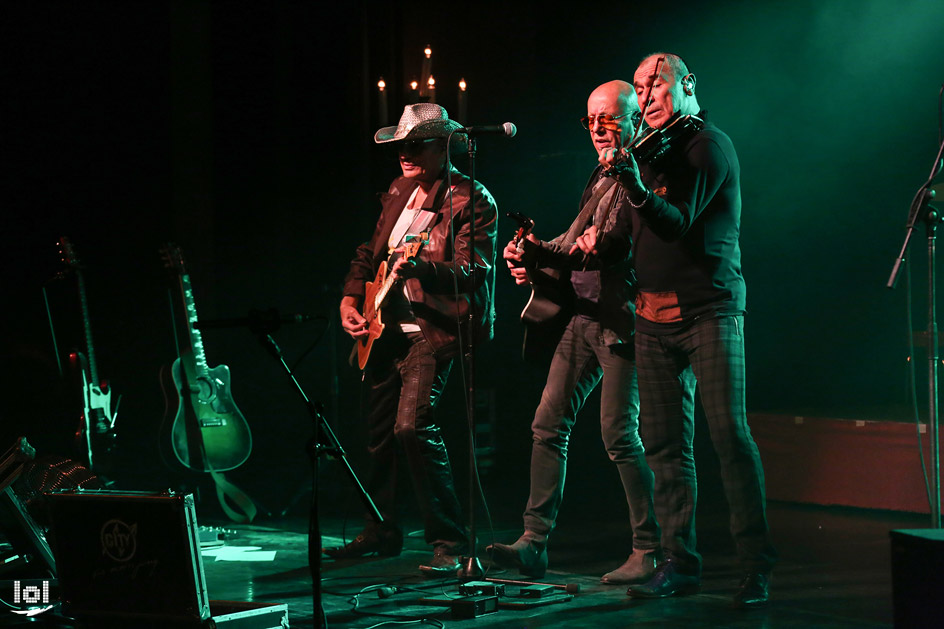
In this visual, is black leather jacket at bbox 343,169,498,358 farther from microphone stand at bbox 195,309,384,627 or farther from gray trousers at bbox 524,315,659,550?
microphone stand at bbox 195,309,384,627

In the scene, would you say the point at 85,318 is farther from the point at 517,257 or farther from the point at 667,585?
the point at 667,585

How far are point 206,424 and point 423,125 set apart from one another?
6.73ft

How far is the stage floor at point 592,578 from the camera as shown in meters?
3.47

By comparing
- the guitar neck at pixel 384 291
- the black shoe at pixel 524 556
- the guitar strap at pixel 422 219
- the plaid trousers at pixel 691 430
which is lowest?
the black shoe at pixel 524 556

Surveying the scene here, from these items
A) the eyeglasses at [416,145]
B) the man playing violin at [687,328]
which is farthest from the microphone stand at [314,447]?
the eyeglasses at [416,145]

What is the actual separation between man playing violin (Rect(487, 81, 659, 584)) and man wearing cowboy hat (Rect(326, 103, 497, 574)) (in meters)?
0.36

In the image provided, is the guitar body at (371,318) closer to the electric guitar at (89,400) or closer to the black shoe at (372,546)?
the black shoe at (372,546)

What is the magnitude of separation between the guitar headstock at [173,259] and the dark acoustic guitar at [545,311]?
2245 mm

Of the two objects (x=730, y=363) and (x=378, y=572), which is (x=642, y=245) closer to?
(x=730, y=363)

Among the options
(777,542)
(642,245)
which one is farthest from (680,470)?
(777,542)

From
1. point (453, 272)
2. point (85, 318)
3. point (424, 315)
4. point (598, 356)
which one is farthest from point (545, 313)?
point (85, 318)

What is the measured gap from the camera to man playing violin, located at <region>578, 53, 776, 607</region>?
3543 millimetres

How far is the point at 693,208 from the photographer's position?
11.4ft

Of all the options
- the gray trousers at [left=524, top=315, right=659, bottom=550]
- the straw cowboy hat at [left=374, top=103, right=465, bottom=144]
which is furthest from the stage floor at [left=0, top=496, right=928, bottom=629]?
the straw cowboy hat at [left=374, top=103, right=465, bottom=144]
